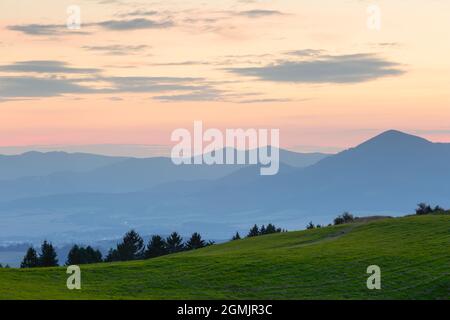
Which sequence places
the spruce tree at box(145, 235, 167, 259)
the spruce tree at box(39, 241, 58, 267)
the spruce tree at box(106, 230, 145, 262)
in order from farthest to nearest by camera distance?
the spruce tree at box(106, 230, 145, 262)
the spruce tree at box(145, 235, 167, 259)
the spruce tree at box(39, 241, 58, 267)

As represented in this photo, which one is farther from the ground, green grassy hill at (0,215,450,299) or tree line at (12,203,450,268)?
tree line at (12,203,450,268)

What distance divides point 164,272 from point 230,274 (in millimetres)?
4589

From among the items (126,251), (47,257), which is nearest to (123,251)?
(126,251)

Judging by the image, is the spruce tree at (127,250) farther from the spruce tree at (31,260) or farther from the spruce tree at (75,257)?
the spruce tree at (31,260)

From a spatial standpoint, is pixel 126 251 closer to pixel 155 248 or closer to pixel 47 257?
pixel 155 248

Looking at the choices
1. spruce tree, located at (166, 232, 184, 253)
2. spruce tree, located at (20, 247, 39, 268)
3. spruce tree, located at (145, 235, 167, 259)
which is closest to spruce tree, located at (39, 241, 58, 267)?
spruce tree, located at (20, 247, 39, 268)

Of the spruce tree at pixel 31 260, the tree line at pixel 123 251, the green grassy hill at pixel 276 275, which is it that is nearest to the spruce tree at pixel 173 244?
the tree line at pixel 123 251

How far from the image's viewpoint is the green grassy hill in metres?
47.5

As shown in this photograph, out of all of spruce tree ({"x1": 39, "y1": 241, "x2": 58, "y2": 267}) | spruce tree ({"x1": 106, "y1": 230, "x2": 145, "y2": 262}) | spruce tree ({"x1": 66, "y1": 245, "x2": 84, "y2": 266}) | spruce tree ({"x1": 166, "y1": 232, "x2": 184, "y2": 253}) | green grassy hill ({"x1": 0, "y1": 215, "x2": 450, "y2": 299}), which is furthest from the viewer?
spruce tree ({"x1": 106, "y1": 230, "x2": 145, "y2": 262})

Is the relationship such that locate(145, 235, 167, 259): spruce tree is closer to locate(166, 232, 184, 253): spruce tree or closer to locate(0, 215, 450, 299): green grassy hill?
locate(166, 232, 184, 253): spruce tree

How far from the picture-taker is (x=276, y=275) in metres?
52.5

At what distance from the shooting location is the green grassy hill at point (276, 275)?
47.5 meters

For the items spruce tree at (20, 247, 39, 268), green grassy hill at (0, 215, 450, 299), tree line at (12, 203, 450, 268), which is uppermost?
tree line at (12, 203, 450, 268)
